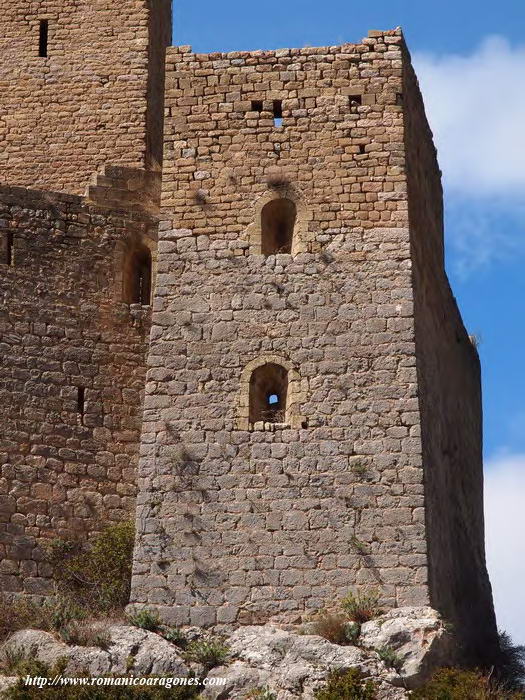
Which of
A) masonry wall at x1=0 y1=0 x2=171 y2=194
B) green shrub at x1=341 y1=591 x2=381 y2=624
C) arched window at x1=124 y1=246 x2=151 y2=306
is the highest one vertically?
masonry wall at x1=0 y1=0 x2=171 y2=194

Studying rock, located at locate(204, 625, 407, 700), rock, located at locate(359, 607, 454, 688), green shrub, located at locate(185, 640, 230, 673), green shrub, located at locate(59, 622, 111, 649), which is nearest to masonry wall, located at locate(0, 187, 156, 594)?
green shrub, located at locate(59, 622, 111, 649)

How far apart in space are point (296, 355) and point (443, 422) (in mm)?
2808

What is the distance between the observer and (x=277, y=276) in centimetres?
2186

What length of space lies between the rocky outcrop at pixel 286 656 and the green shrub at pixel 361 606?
0.13 meters

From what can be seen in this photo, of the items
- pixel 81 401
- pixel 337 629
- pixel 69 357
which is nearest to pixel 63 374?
pixel 69 357

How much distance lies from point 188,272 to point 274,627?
4.77m

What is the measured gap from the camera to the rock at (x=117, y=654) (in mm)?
19578

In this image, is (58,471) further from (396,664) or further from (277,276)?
(396,664)

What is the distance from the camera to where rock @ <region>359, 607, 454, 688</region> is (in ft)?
63.4

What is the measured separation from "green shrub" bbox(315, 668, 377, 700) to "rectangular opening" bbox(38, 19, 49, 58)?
508 inches

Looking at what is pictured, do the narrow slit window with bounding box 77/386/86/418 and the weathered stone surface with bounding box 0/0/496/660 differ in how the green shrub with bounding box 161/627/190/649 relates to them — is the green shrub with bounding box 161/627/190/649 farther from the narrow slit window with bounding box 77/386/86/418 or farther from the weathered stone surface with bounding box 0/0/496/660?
the narrow slit window with bounding box 77/386/86/418

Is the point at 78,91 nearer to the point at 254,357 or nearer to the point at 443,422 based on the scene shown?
the point at 254,357

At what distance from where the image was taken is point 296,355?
21.4m

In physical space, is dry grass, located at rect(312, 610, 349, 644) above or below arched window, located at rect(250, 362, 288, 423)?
below
